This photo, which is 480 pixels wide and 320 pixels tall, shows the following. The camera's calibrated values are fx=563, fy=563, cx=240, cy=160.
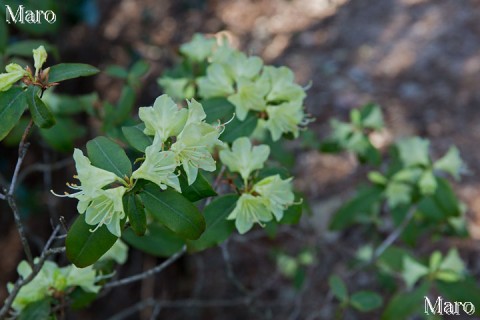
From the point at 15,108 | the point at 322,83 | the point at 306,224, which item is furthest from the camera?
the point at 322,83

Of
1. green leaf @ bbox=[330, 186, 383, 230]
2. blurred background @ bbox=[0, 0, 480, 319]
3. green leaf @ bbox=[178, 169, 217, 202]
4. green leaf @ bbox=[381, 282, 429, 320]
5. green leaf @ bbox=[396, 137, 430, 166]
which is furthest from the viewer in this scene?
Answer: blurred background @ bbox=[0, 0, 480, 319]

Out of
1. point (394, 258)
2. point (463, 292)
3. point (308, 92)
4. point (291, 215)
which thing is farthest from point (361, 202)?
point (308, 92)

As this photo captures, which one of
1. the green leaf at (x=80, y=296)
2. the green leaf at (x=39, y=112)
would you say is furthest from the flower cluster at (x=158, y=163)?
the green leaf at (x=80, y=296)

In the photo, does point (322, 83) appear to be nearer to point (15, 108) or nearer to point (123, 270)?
point (123, 270)

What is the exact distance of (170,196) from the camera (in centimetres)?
108

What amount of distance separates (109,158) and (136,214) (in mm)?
121

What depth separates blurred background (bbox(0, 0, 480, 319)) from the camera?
119 inches

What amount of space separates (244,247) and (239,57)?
1.95 meters

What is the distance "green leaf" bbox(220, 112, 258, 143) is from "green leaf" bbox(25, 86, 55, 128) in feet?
1.36

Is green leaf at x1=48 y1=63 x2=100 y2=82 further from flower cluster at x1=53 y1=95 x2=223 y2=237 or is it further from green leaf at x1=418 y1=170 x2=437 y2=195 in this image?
green leaf at x1=418 y1=170 x2=437 y2=195

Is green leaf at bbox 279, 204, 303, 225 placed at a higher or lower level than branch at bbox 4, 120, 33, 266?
lower

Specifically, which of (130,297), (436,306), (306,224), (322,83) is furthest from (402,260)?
(322,83)

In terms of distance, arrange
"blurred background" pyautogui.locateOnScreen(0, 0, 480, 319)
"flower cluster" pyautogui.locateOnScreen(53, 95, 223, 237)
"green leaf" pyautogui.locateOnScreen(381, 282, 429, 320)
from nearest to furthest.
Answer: "flower cluster" pyautogui.locateOnScreen(53, 95, 223, 237) < "green leaf" pyautogui.locateOnScreen(381, 282, 429, 320) < "blurred background" pyautogui.locateOnScreen(0, 0, 480, 319)

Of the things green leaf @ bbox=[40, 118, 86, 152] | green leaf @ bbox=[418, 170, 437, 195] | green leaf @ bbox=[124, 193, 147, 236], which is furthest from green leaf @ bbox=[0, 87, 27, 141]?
green leaf @ bbox=[418, 170, 437, 195]
